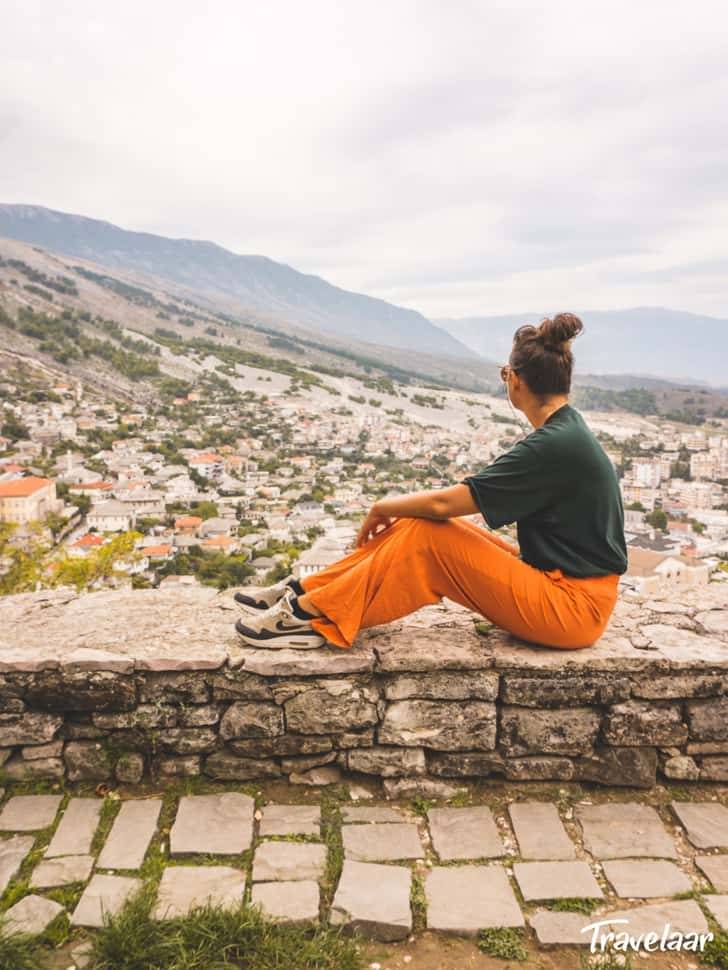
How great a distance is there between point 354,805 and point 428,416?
80.4 m

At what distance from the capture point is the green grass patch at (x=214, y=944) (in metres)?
2.10

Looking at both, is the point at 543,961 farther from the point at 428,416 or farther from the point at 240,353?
the point at 240,353

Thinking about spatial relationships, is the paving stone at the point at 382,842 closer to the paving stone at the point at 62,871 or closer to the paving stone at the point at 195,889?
the paving stone at the point at 195,889

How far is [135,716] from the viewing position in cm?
308

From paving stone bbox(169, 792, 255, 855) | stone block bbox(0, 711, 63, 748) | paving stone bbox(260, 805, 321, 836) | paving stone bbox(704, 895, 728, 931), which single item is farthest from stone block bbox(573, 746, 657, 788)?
stone block bbox(0, 711, 63, 748)

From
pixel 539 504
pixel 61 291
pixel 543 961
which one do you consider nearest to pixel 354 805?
pixel 543 961

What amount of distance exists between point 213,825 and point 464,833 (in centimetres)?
106

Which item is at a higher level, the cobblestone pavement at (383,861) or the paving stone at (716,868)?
the paving stone at (716,868)

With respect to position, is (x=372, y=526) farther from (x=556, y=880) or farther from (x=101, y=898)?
(x=101, y=898)

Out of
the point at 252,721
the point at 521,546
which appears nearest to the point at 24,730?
the point at 252,721

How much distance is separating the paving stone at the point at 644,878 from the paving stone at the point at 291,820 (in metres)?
1.18

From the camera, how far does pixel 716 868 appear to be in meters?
2.56

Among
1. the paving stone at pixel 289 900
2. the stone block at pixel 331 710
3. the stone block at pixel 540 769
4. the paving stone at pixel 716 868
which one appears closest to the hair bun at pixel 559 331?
the stone block at pixel 331 710

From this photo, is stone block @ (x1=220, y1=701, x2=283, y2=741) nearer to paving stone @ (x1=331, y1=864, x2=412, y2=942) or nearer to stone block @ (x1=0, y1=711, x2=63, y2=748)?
paving stone @ (x1=331, y1=864, x2=412, y2=942)
